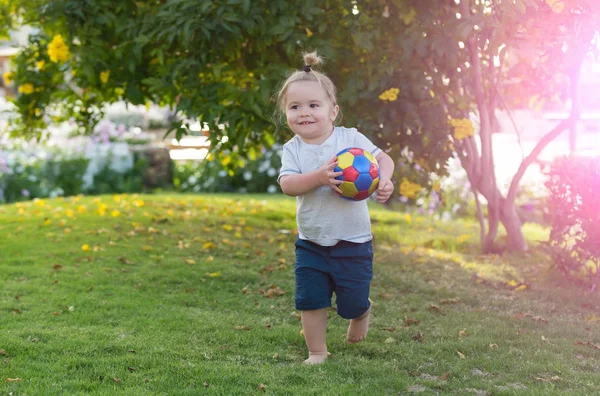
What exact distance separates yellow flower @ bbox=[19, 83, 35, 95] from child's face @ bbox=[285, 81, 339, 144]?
4.52m

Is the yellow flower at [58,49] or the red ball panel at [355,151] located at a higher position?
the yellow flower at [58,49]

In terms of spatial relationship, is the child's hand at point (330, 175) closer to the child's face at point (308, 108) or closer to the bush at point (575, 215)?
the child's face at point (308, 108)

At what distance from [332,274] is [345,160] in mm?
612

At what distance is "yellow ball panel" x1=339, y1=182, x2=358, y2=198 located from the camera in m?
3.44

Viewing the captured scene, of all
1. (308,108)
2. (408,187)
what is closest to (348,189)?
(308,108)

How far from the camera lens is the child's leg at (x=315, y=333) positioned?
12.2 feet

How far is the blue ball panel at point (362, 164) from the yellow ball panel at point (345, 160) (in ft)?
0.06

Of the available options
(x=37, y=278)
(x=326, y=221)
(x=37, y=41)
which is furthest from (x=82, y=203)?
(x=326, y=221)

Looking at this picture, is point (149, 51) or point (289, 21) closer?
point (289, 21)

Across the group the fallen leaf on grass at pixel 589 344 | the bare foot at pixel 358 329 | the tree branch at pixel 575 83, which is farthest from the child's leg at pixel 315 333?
the tree branch at pixel 575 83

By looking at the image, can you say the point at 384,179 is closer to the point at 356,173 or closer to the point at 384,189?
the point at 384,189

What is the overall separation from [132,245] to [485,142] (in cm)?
319

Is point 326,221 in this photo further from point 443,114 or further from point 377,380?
point 443,114

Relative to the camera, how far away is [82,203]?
894cm
